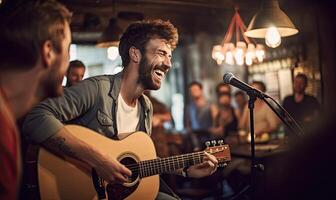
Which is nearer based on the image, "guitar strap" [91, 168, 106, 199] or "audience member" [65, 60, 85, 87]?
"guitar strap" [91, 168, 106, 199]

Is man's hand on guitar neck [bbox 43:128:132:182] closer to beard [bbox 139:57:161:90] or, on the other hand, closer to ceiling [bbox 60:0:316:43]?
beard [bbox 139:57:161:90]

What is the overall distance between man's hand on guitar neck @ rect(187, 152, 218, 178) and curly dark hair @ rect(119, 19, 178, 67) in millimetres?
987

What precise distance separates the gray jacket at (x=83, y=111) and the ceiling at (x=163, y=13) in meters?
3.65

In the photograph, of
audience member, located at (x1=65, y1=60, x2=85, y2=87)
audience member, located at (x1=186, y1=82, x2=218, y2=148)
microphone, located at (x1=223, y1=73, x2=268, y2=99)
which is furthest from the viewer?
audience member, located at (x1=186, y1=82, x2=218, y2=148)

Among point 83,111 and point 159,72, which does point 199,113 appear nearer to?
point 159,72

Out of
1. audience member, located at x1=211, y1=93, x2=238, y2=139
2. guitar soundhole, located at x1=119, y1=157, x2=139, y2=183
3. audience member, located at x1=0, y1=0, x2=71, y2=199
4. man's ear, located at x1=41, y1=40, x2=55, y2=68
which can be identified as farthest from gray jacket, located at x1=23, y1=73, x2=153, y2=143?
audience member, located at x1=211, y1=93, x2=238, y2=139

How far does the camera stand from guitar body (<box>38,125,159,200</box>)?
8.10 feet

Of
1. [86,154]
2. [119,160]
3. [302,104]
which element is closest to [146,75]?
[119,160]

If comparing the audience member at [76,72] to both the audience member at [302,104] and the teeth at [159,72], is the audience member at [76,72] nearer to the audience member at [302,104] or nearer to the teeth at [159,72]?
the teeth at [159,72]

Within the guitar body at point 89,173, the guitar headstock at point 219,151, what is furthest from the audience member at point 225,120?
the guitar body at point 89,173

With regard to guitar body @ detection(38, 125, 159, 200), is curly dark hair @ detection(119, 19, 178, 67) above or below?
above

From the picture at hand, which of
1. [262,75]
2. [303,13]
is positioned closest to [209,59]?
[262,75]

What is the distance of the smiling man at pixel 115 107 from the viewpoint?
248cm

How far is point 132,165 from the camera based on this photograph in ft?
8.90
